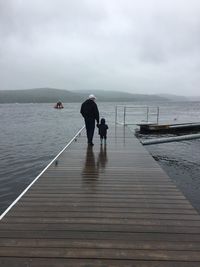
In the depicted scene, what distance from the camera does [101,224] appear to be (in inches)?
208

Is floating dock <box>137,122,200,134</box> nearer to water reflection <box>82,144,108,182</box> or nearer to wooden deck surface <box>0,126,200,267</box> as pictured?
water reflection <box>82,144,108,182</box>

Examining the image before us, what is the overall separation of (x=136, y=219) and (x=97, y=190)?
189cm

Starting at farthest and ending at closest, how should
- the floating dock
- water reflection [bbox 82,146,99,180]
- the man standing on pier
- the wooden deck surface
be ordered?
the floating dock, the man standing on pier, water reflection [bbox 82,146,99,180], the wooden deck surface

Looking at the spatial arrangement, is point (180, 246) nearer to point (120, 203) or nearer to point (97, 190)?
point (120, 203)

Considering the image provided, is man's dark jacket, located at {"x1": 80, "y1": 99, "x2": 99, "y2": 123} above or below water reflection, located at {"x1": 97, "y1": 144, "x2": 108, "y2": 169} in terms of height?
above

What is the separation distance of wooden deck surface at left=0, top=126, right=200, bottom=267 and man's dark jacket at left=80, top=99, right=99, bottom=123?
4.28 m

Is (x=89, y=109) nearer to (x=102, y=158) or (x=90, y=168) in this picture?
(x=102, y=158)

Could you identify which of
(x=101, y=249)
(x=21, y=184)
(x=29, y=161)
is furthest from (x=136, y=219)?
(x=29, y=161)

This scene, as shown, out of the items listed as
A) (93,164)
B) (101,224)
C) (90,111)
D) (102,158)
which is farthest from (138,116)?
(101,224)

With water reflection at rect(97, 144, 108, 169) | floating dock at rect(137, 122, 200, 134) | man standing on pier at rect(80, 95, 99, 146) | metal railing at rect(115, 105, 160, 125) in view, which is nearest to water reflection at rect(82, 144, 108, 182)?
water reflection at rect(97, 144, 108, 169)

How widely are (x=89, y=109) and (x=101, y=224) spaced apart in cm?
792

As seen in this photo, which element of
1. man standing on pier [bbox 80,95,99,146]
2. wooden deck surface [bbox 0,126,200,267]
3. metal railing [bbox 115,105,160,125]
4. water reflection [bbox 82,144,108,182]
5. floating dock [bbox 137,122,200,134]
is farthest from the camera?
metal railing [bbox 115,105,160,125]

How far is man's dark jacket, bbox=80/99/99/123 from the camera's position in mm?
12797

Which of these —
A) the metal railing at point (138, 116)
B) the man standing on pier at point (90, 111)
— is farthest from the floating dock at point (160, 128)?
the man standing on pier at point (90, 111)
